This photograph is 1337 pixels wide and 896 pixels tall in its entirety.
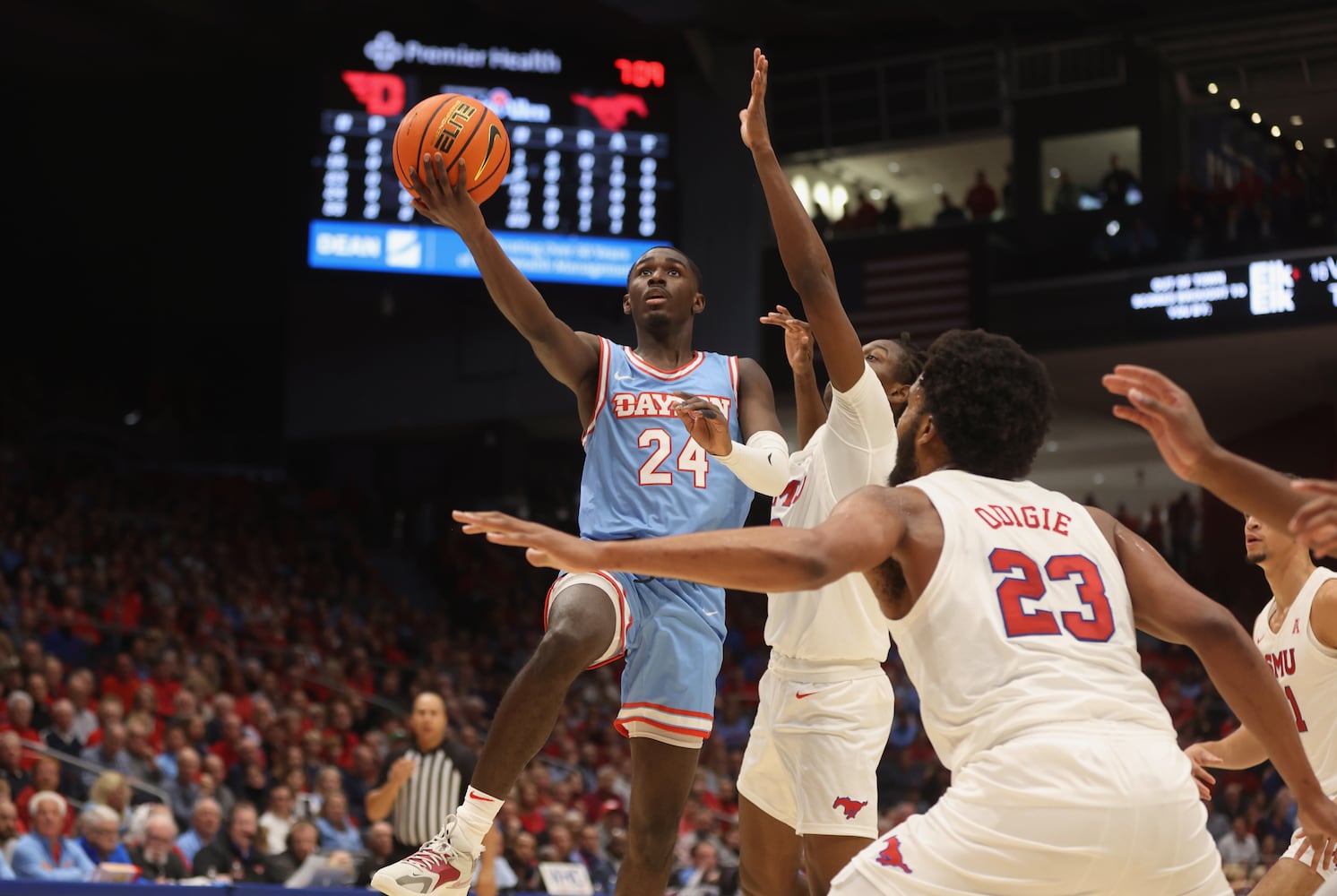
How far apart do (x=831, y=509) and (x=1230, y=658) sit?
1.64 m

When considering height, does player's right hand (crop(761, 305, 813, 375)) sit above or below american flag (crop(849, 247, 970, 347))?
below

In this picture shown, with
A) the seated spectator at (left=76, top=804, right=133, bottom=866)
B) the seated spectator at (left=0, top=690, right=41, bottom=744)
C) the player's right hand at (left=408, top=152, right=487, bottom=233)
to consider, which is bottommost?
the seated spectator at (left=76, top=804, right=133, bottom=866)

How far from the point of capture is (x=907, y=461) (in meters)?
3.27

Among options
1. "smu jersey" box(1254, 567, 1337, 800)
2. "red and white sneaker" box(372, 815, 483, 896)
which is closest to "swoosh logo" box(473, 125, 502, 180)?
"red and white sneaker" box(372, 815, 483, 896)

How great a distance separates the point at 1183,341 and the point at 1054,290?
4.84 ft

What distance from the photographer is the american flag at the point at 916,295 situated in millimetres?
16047

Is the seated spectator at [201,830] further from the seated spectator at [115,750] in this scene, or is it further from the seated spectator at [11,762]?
the seated spectator at [11,762]

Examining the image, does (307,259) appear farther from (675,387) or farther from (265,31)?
(675,387)

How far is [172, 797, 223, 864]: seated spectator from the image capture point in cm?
920

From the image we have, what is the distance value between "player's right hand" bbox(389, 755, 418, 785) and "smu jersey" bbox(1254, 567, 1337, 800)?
4.82m

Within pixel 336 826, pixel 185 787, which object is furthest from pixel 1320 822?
pixel 185 787

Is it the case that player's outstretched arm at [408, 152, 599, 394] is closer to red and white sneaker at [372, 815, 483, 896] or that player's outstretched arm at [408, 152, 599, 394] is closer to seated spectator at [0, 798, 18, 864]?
red and white sneaker at [372, 815, 483, 896]

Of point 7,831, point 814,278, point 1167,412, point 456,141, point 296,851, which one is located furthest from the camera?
point 296,851

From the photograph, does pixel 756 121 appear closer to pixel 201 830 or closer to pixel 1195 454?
pixel 1195 454
